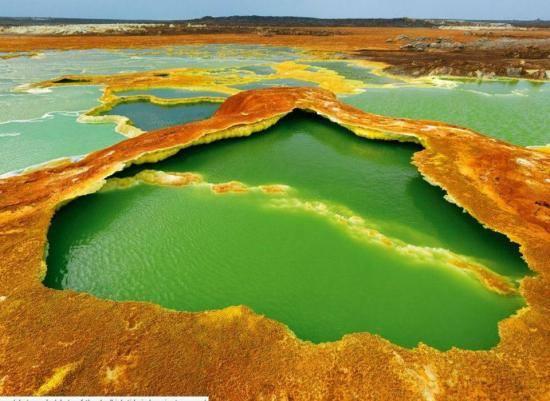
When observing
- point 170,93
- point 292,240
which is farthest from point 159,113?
point 292,240

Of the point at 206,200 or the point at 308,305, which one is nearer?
the point at 308,305

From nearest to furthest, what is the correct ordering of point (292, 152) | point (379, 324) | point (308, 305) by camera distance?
point (379, 324) → point (308, 305) → point (292, 152)

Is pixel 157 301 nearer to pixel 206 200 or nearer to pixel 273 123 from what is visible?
pixel 206 200

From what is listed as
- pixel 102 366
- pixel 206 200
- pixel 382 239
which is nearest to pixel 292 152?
pixel 206 200

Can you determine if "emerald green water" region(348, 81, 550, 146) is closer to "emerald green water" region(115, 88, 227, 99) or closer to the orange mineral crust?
"emerald green water" region(115, 88, 227, 99)

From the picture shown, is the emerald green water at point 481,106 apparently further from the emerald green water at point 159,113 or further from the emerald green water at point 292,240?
the emerald green water at point 159,113

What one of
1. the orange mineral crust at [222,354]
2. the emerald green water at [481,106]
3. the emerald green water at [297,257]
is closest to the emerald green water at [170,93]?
the emerald green water at [481,106]

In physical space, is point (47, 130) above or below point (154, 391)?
below
